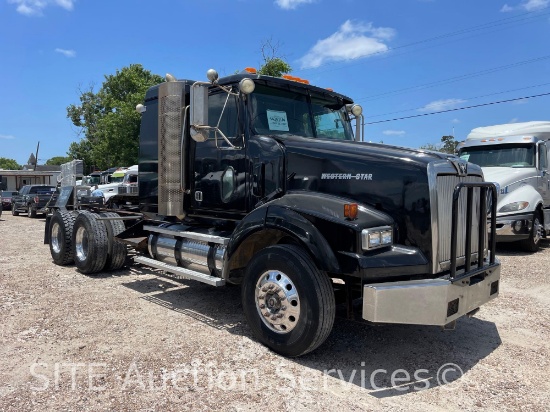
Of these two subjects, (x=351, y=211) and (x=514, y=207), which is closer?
(x=351, y=211)

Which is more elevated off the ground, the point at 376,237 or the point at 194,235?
the point at 376,237

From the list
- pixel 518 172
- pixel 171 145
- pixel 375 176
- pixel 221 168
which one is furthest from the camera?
pixel 518 172

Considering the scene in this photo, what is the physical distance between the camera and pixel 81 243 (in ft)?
25.1

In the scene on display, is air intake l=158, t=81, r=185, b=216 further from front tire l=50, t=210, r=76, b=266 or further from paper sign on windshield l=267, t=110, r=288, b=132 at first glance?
front tire l=50, t=210, r=76, b=266

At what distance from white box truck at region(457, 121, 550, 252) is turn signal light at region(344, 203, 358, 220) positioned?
7258 millimetres

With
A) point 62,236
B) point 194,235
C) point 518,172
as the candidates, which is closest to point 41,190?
point 62,236

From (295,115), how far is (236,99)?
2.33 feet

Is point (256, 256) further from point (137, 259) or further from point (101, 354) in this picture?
point (137, 259)

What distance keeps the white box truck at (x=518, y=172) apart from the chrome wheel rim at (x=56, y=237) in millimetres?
8847

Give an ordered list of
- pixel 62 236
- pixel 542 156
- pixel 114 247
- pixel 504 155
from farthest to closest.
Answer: pixel 504 155 → pixel 542 156 → pixel 62 236 → pixel 114 247

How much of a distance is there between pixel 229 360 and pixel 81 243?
4.78m

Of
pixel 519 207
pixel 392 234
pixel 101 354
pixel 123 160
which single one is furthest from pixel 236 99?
pixel 123 160

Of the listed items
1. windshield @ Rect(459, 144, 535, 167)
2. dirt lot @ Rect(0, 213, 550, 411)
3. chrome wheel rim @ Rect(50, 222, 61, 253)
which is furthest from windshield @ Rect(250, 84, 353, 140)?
windshield @ Rect(459, 144, 535, 167)

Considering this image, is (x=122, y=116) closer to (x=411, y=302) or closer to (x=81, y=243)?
(x=81, y=243)
